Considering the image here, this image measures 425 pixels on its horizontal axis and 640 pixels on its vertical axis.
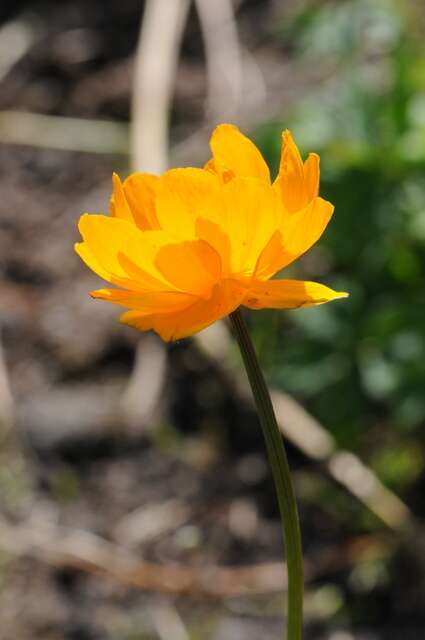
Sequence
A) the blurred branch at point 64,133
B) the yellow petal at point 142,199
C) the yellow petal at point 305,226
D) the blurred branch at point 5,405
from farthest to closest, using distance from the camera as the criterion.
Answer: the blurred branch at point 64,133 < the blurred branch at point 5,405 < the yellow petal at point 142,199 < the yellow petal at point 305,226

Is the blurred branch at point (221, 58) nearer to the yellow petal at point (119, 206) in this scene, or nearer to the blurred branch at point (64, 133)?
the blurred branch at point (64, 133)

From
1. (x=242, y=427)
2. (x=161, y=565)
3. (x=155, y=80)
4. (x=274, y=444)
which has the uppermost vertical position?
(x=155, y=80)

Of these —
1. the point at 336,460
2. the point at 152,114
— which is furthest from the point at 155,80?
the point at 336,460

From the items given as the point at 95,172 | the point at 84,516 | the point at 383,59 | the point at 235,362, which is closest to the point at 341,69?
the point at 383,59

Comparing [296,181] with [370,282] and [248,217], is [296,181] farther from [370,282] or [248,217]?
[370,282]

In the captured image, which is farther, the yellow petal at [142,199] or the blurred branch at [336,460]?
the blurred branch at [336,460]

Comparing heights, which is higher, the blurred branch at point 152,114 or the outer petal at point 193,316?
the blurred branch at point 152,114


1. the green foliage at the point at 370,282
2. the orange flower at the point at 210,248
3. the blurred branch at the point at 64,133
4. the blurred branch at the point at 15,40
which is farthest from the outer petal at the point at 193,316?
the blurred branch at the point at 15,40
